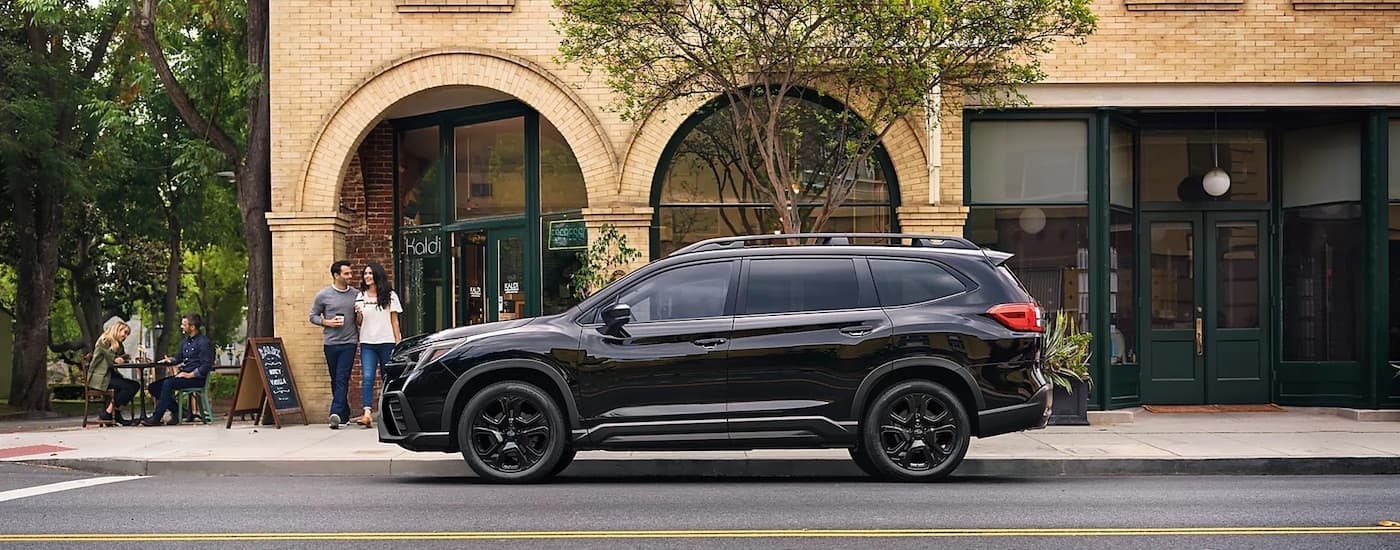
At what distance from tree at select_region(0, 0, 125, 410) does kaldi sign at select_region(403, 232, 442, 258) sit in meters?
7.14

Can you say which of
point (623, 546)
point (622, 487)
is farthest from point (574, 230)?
point (623, 546)

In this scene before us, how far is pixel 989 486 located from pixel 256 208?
10.6 meters

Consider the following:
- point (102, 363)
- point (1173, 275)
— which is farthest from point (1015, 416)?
point (102, 363)

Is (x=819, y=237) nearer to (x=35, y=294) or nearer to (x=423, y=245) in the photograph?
(x=423, y=245)

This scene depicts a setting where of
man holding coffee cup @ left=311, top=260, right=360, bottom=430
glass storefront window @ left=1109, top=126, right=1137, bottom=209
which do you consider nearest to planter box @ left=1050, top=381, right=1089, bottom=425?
glass storefront window @ left=1109, top=126, right=1137, bottom=209

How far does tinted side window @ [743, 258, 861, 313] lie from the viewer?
1023cm

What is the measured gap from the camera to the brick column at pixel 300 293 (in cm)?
1548

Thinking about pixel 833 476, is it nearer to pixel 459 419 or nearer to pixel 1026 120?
pixel 459 419

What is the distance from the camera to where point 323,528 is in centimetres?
771

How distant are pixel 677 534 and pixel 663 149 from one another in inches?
326

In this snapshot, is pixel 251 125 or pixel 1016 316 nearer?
pixel 1016 316

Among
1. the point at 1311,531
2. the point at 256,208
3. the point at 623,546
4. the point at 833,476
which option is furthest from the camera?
the point at 256,208

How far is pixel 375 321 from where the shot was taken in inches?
572

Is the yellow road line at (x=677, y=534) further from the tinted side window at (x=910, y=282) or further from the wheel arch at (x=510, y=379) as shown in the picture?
the tinted side window at (x=910, y=282)
